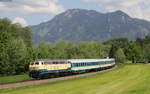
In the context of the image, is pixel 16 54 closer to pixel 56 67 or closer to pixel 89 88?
pixel 56 67

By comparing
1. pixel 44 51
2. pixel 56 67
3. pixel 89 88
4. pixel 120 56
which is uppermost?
pixel 44 51

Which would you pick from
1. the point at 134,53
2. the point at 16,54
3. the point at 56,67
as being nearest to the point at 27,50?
the point at 16,54

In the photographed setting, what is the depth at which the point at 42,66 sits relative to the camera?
48.0 meters

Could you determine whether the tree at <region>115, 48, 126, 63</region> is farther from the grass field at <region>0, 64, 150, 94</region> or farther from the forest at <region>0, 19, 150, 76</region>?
the grass field at <region>0, 64, 150, 94</region>

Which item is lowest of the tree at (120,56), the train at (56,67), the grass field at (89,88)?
the grass field at (89,88)

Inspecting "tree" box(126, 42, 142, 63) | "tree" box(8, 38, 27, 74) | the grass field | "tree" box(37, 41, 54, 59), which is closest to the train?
the grass field

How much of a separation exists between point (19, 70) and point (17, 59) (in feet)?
14.3

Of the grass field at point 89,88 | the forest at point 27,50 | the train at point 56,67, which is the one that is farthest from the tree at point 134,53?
the grass field at point 89,88

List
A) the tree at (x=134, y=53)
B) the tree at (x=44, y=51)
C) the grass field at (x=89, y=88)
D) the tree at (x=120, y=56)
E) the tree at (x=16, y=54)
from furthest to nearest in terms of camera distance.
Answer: the tree at (x=134, y=53)
the tree at (x=120, y=56)
the tree at (x=44, y=51)
the tree at (x=16, y=54)
the grass field at (x=89, y=88)

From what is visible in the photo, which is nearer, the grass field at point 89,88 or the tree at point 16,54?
the grass field at point 89,88

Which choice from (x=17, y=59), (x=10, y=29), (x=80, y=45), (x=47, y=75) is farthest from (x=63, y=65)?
(x=80, y=45)

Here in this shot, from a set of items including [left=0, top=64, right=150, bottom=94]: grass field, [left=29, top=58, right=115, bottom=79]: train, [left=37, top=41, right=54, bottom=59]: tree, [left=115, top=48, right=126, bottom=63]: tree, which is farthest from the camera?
[left=115, top=48, right=126, bottom=63]: tree

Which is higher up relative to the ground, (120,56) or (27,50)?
(27,50)

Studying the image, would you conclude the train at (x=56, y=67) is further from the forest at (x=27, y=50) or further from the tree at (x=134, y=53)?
the tree at (x=134, y=53)
